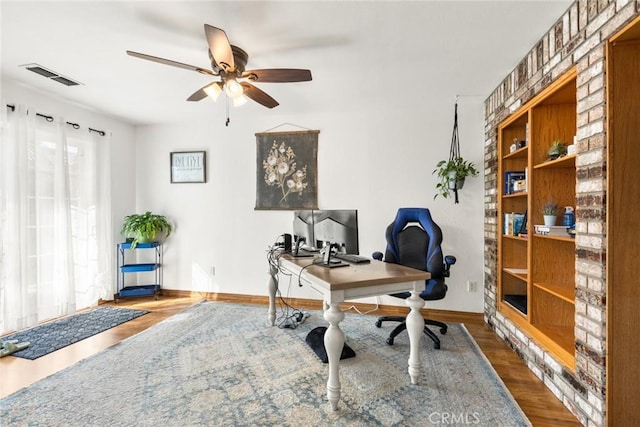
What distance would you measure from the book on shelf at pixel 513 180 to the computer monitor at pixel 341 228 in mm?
1581

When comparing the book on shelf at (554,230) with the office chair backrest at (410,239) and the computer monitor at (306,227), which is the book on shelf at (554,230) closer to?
the office chair backrest at (410,239)

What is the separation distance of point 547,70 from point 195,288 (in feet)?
14.6

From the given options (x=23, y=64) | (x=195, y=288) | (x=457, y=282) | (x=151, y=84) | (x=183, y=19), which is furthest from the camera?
(x=195, y=288)

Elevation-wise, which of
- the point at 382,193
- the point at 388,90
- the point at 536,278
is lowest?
the point at 536,278

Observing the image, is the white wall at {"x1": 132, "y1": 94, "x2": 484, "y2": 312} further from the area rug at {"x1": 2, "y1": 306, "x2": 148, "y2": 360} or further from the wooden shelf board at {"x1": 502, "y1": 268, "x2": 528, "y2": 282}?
the area rug at {"x1": 2, "y1": 306, "x2": 148, "y2": 360}

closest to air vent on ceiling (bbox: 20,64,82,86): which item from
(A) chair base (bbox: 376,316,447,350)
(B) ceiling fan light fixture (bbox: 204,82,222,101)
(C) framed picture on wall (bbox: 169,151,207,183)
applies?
(C) framed picture on wall (bbox: 169,151,207,183)

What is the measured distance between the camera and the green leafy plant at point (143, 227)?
3791 mm

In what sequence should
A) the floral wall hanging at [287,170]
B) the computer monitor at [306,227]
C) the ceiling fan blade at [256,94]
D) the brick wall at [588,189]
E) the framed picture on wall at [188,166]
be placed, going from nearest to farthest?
the brick wall at [588,189] → the ceiling fan blade at [256,94] → the computer monitor at [306,227] → the floral wall hanging at [287,170] → the framed picture on wall at [188,166]

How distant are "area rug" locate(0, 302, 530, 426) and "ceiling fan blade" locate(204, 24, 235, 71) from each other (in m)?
2.15

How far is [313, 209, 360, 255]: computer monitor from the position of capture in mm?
2080

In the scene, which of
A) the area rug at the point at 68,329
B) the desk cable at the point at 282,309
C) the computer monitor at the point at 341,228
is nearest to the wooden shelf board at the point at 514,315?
the computer monitor at the point at 341,228

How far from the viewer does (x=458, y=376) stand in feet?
6.64

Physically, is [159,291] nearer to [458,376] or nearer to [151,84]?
[151,84]

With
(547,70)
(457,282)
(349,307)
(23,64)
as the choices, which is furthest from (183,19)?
(457,282)
